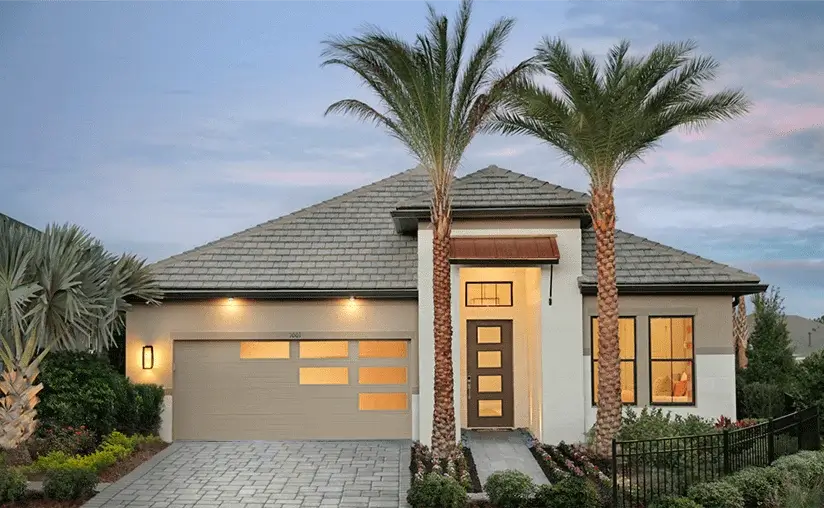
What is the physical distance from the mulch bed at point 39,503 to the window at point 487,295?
9093 mm

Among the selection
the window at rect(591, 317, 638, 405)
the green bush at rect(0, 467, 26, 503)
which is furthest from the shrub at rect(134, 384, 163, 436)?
the window at rect(591, 317, 638, 405)

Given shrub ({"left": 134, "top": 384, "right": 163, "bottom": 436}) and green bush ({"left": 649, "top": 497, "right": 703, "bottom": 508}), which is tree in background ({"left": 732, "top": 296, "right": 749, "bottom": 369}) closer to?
green bush ({"left": 649, "top": 497, "right": 703, "bottom": 508})

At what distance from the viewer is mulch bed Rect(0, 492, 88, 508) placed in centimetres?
1047

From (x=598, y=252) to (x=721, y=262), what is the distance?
4.18 m

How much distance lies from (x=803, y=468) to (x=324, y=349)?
9347mm

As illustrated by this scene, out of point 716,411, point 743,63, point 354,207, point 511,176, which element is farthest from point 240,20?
point 716,411

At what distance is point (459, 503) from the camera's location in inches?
401

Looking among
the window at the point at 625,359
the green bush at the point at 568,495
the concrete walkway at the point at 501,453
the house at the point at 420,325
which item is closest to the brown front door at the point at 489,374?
the house at the point at 420,325

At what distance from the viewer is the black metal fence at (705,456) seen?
33.7ft

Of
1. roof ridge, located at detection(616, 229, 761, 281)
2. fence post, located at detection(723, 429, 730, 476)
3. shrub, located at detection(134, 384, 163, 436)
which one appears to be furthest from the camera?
roof ridge, located at detection(616, 229, 761, 281)

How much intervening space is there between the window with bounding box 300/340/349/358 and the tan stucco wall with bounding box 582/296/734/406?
201 inches

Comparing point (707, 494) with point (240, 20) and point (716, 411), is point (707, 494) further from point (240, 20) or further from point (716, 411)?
point (240, 20)

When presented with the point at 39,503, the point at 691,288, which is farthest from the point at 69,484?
the point at 691,288

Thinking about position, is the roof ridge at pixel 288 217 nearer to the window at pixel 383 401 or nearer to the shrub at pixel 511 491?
the window at pixel 383 401
